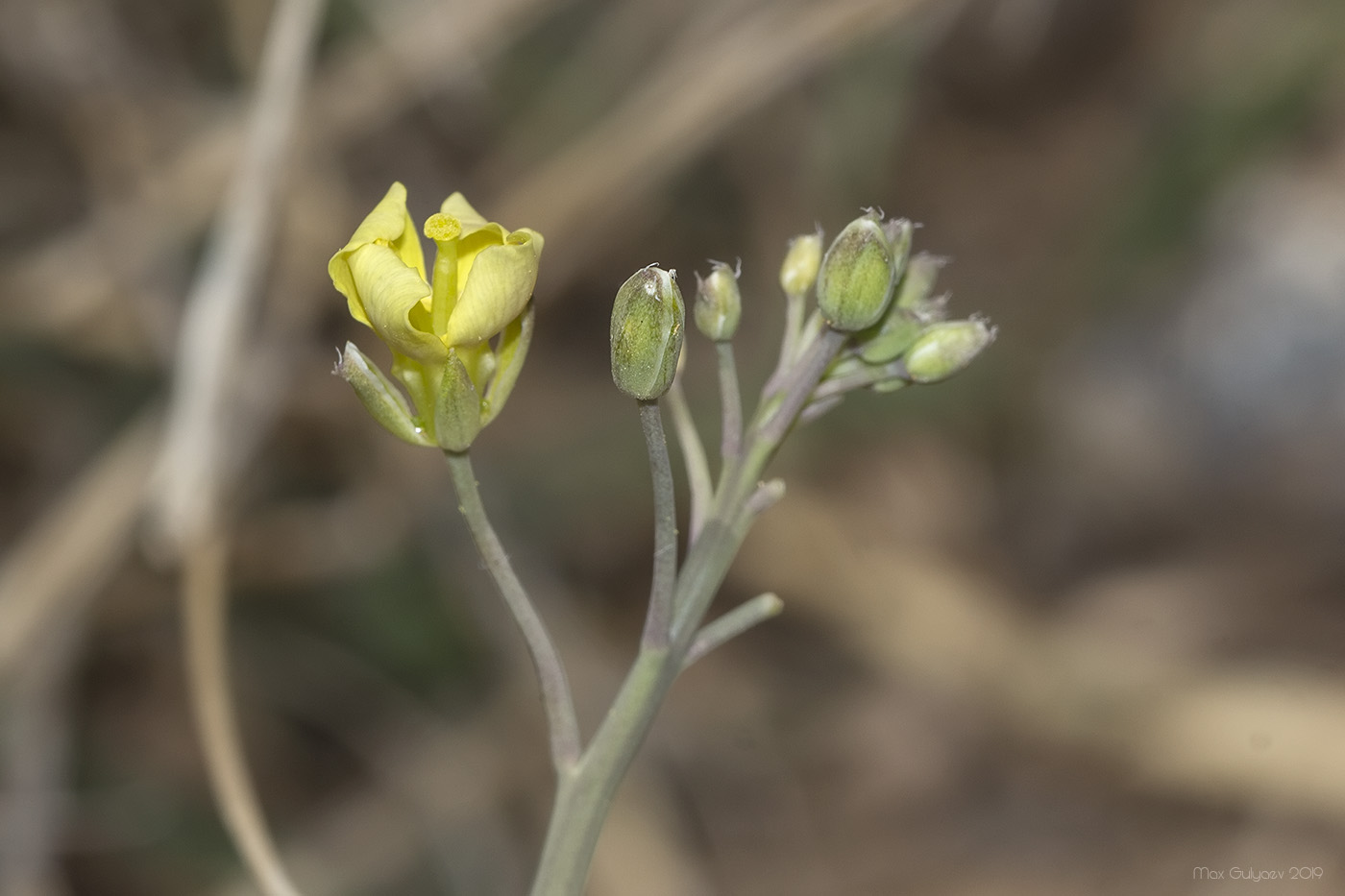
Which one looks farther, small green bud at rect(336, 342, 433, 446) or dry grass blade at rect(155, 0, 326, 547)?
dry grass blade at rect(155, 0, 326, 547)

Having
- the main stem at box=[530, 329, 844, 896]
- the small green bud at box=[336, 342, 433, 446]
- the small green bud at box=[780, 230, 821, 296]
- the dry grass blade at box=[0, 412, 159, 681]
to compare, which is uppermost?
the dry grass blade at box=[0, 412, 159, 681]

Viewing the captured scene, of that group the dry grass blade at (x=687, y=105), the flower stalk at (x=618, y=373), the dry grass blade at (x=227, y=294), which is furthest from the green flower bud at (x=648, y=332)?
the dry grass blade at (x=687, y=105)

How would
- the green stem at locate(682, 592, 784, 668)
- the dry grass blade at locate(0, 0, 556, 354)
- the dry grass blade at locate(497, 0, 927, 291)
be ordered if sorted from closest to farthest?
the green stem at locate(682, 592, 784, 668)
the dry grass blade at locate(497, 0, 927, 291)
the dry grass blade at locate(0, 0, 556, 354)

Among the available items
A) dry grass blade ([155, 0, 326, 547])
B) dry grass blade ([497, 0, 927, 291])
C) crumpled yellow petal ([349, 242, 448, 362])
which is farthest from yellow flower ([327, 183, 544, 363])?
dry grass blade ([497, 0, 927, 291])

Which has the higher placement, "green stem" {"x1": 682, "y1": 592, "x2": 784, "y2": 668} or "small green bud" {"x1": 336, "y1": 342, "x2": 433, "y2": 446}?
"small green bud" {"x1": 336, "y1": 342, "x2": 433, "y2": 446}

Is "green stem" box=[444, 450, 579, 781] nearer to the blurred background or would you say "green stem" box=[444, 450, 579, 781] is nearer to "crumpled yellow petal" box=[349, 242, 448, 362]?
"crumpled yellow petal" box=[349, 242, 448, 362]

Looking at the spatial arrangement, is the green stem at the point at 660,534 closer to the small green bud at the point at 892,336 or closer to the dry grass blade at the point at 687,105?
the small green bud at the point at 892,336

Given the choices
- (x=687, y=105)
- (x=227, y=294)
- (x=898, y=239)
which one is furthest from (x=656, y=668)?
(x=687, y=105)
